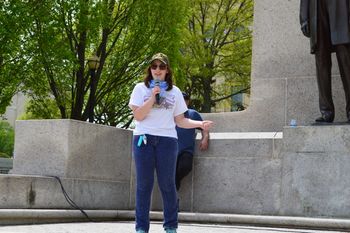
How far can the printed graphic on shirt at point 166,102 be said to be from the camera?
572 cm

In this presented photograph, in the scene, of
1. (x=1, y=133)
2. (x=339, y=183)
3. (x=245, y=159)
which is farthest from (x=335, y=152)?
(x=1, y=133)

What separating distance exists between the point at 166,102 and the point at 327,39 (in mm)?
4285

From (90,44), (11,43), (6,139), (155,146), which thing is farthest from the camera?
(6,139)

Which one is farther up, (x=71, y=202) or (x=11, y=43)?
(x=11, y=43)

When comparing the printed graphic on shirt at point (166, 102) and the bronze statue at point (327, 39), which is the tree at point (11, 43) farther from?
the printed graphic on shirt at point (166, 102)

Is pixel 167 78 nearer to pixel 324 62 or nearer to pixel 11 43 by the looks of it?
pixel 324 62

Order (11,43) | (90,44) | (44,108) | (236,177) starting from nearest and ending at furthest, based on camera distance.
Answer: (236,177), (11,43), (90,44), (44,108)

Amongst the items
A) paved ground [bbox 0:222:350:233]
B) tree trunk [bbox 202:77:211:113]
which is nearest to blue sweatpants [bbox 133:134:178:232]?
paved ground [bbox 0:222:350:233]

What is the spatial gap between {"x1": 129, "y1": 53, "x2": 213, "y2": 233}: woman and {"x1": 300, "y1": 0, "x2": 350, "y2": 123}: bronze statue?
4.02 meters

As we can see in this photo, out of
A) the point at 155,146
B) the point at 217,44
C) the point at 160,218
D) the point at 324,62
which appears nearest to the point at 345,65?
the point at 324,62

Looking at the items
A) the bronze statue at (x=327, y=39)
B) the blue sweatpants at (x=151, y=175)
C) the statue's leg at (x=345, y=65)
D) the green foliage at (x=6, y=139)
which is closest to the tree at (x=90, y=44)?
the bronze statue at (x=327, y=39)

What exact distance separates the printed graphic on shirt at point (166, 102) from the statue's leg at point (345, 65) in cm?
405

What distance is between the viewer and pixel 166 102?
227 inches

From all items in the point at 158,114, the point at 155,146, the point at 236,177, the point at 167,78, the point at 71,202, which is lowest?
the point at 71,202
